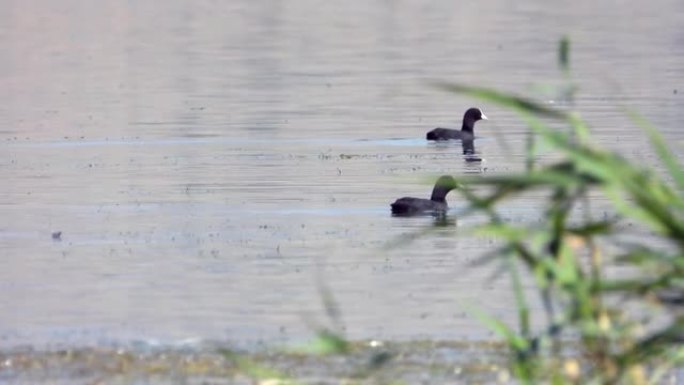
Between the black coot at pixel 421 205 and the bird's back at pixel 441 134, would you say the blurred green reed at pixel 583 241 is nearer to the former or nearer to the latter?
the black coot at pixel 421 205

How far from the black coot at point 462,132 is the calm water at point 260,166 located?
0.82ft

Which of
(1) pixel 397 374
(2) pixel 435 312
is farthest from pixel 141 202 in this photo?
(1) pixel 397 374

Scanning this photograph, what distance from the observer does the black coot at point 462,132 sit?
25891 mm

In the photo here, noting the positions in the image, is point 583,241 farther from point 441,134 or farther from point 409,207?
point 441,134

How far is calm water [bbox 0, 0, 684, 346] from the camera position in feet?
42.1

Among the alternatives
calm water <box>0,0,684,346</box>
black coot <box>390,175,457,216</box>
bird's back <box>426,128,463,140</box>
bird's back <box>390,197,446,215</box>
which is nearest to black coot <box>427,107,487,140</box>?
bird's back <box>426,128,463,140</box>

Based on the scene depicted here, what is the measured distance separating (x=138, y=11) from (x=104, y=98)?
37.9 m

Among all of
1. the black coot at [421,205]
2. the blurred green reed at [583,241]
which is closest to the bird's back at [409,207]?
the black coot at [421,205]

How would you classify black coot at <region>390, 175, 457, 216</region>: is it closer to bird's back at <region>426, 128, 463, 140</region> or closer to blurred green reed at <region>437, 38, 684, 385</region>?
bird's back at <region>426, 128, 463, 140</region>

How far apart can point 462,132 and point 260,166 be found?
16.4 ft

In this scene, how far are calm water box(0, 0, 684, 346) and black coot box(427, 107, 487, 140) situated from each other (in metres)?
0.25

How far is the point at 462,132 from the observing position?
88.3ft

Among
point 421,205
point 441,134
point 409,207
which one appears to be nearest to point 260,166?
point 441,134

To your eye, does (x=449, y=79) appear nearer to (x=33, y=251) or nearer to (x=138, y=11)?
(x=33, y=251)
